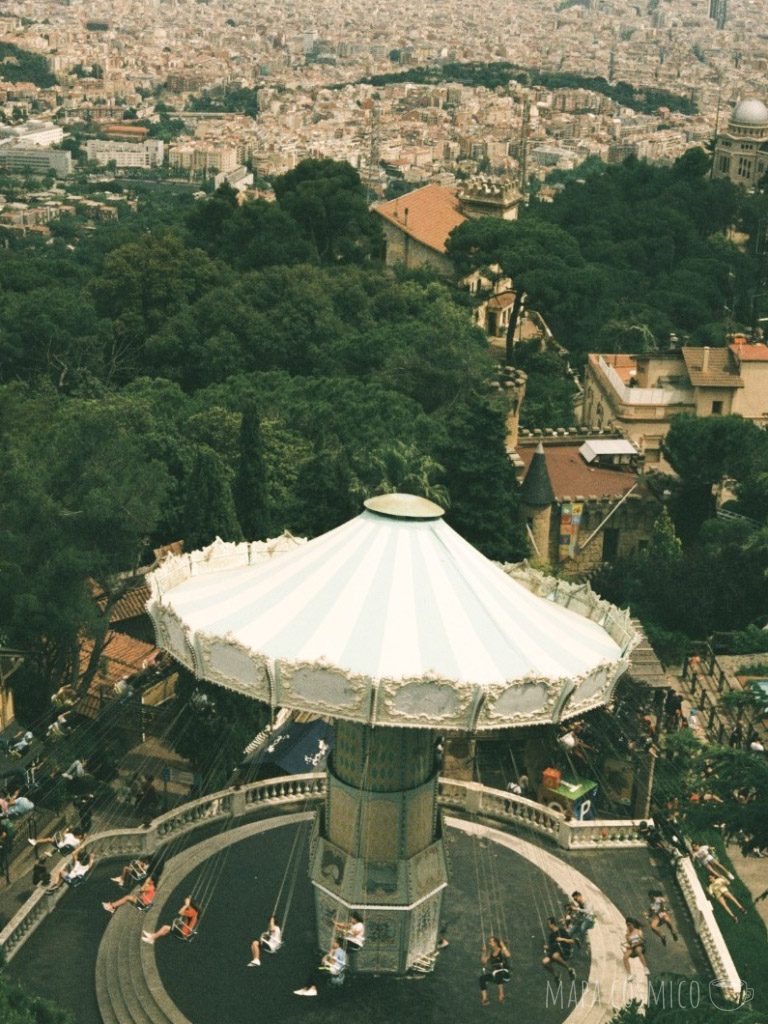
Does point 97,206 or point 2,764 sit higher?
point 2,764

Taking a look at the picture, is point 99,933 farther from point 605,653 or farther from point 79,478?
point 79,478

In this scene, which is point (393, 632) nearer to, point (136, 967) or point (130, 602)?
point (136, 967)

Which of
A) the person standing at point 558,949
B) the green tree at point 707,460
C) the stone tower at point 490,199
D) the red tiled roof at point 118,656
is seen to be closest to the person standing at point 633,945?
the person standing at point 558,949

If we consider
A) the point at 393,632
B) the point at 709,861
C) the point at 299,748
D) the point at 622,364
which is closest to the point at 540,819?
the point at 709,861

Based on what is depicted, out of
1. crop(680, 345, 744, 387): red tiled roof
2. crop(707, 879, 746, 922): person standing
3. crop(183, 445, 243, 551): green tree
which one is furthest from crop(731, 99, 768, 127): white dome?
crop(707, 879, 746, 922): person standing

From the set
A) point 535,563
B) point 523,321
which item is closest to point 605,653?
point 535,563

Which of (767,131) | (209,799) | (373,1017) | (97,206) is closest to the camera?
(373,1017)

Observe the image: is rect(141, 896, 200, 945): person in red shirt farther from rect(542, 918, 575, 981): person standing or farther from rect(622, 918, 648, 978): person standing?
rect(622, 918, 648, 978): person standing
